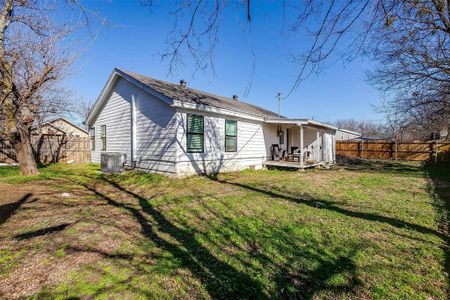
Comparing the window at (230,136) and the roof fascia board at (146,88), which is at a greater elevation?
the roof fascia board at (146,88)

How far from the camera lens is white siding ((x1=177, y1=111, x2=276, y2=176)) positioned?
9680mm

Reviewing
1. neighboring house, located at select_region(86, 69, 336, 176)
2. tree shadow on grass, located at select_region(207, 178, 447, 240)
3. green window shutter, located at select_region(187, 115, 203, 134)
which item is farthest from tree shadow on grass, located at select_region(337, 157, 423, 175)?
green window shutter, located at select_region(187, 115, 203, 134)

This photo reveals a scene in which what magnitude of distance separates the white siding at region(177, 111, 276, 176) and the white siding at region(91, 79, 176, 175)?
466 millimetres

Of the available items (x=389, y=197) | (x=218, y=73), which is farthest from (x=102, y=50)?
(x=389, y=197)

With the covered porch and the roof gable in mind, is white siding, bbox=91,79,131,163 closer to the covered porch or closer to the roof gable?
the roof gable

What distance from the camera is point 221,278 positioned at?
2.74 metres

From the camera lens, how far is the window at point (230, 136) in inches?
461

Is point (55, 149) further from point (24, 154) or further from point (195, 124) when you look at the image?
point (195, 124)

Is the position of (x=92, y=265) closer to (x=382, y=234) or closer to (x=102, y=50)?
(x=382, y=234)

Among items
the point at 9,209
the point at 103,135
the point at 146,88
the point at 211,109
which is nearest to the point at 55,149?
the point at 103,135

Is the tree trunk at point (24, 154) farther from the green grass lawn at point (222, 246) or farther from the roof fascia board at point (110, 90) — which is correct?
the roof fascia board at point (110, 90)

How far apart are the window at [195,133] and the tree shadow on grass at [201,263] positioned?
17.1ft

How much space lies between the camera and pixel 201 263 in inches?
121

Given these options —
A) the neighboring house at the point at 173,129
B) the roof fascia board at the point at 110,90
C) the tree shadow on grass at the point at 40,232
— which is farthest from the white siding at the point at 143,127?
the tree shadow on grass at the point at 40,232
